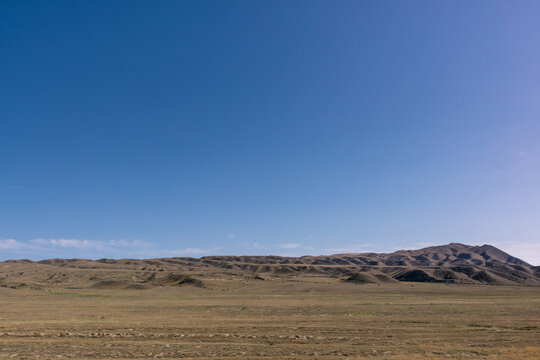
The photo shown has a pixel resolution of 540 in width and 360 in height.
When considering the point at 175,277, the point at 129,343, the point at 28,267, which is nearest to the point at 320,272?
the point at 175,277

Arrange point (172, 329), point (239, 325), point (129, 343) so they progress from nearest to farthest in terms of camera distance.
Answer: point (129, 343), point (172, 329), point (239, 325)

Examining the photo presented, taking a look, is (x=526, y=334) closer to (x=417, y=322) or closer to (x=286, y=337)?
(x=417, y=322)

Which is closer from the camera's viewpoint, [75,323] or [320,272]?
[75,323]

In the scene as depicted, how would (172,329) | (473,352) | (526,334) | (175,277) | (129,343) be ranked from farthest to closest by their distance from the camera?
(175,277) < (172,329) < (526,334) < (129,343) < (473,352)

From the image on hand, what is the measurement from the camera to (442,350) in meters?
18.5

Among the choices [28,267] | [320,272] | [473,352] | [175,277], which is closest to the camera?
[473,352]

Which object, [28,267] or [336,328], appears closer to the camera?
[336,328]

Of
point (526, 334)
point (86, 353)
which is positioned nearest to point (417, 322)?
point (526, 334)

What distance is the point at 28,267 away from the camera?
156000 mm

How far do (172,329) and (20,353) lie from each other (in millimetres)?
9154

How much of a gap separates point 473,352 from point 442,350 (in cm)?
140

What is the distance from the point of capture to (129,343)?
2083 centimetres

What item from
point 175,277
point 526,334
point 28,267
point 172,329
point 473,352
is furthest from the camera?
point 28,267

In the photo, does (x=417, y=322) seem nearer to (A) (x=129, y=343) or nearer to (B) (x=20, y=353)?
(A) (x=129, y=343)
